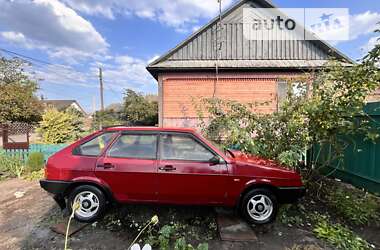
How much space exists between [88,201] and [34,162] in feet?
16.5

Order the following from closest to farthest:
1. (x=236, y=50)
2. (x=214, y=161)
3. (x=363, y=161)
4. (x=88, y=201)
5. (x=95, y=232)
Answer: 1. (x=95, y=232)
2. (x=214, y=161)
3. (x=88, y=201)
4. (x=363, y=161)
5. (x=236, y=50)

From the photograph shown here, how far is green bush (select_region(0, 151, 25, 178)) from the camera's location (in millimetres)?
8062

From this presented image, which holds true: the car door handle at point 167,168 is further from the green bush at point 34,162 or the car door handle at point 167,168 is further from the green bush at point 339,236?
the green bush at point 34,162

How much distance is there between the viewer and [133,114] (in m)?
28.0

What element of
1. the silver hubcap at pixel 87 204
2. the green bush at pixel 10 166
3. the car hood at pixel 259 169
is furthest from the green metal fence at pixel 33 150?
the car hood at pixel 259 169

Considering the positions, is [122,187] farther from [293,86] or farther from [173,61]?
[173,61]

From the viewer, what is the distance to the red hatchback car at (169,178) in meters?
4.07

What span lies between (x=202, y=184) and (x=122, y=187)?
1.25 metres

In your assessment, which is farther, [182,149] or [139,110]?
[139,110]

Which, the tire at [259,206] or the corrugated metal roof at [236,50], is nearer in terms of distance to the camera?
the tire at [259,206]

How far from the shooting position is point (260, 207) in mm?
4160

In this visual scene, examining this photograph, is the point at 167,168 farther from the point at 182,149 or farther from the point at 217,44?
the point at 217,44

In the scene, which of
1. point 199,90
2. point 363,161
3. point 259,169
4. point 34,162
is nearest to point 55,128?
point 34,162

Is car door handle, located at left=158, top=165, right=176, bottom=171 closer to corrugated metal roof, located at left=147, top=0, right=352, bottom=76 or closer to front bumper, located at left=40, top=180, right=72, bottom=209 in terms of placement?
front bumper, located at left=40, top=180, right=72, bottom=209
